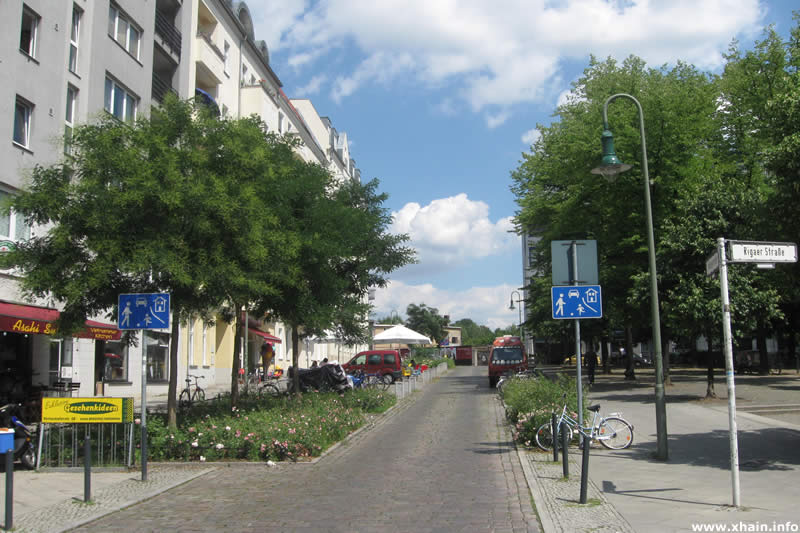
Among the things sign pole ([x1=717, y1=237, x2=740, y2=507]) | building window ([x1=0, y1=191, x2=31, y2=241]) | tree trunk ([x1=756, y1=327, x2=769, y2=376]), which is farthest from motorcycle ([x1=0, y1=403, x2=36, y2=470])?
tree trunk ([x1=756, y1=327, x2=769, y2=376])

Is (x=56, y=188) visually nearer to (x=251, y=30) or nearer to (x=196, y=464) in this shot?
(x=196, y=464)

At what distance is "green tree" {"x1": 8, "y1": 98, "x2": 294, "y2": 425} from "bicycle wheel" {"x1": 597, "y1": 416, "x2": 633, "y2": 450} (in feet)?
22.4

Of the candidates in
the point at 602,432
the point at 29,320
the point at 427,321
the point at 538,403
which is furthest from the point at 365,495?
the point at 427,321

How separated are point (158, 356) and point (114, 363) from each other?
3726mm

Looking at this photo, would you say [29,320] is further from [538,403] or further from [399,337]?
[399,337]

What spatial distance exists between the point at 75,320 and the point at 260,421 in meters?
3.78

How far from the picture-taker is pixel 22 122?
1978 cm

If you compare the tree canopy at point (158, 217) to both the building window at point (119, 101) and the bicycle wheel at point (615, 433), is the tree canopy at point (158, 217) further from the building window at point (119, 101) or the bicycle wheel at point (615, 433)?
the building window at point (119, 101)

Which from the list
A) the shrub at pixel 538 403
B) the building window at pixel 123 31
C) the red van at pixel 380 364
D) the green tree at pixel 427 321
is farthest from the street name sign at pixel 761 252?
the green tree at pixel 427 321

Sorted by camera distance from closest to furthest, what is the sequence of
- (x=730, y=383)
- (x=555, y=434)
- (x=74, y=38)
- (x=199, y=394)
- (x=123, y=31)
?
(x=730, y=383) → (x=555, y=434) → (x=199, y=394) → (x=74, y=38) → (x=123, y=31)

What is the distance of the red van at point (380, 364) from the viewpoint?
3603 cm

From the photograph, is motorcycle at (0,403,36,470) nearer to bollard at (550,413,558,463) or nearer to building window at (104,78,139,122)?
bollard at (550,413,558,463)

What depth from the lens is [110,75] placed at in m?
24.2

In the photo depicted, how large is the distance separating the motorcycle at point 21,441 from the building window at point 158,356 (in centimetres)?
1635
